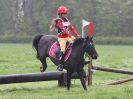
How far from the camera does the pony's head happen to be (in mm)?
10914

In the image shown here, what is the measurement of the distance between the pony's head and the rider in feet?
2.85

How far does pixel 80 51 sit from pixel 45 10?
173ft

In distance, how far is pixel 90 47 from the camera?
11.1 meters

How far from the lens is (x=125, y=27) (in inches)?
2345

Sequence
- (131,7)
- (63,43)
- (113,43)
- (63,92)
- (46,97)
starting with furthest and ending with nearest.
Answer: (131,7) → (113,43) → (63,43) → (63,92) → (46,97)

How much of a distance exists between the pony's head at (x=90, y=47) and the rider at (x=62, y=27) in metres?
0.87

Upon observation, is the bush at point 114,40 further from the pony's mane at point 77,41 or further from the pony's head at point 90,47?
the pony's head at point 90,47

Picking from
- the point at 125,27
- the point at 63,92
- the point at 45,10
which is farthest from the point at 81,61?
the point at 45,10

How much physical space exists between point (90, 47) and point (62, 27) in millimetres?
1136

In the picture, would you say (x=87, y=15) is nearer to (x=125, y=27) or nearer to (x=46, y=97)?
(x=125, y=27)

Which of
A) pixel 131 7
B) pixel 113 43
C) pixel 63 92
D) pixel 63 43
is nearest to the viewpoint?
pixel 63 92

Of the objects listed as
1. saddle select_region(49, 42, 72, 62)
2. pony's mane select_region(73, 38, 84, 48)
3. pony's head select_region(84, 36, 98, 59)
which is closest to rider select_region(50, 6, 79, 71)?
saddle select_region(49, 42, 72, 62)

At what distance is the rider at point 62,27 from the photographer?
11805mm

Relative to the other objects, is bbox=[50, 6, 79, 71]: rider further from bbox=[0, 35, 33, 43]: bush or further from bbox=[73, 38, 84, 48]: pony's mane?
bbox=[0, 35, 33, 43]: bush
